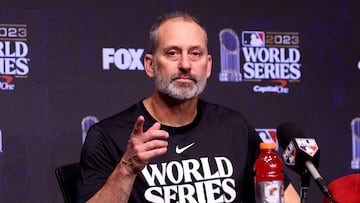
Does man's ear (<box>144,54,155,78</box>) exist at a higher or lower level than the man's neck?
higher

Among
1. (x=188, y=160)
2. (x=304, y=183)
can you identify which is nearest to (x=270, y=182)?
(x=304, y=183)

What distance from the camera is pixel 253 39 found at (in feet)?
12.5

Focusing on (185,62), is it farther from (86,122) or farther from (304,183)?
(86,122)

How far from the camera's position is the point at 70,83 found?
3.55m

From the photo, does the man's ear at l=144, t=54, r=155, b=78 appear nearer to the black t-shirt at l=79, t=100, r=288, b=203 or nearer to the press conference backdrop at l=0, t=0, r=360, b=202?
the black t-shirt at l=79, t=100, r=288, b=203

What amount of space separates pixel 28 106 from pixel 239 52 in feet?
Result: 3.96

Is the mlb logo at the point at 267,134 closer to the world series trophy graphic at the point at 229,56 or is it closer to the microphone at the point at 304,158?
the world series trophy graphic at the point at 229,56

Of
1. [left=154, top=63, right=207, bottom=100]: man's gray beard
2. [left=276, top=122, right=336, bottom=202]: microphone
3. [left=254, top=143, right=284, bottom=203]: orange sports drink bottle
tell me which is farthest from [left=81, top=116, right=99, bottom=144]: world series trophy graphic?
[left=276, top=122, right=336, bottom=202]: microphone

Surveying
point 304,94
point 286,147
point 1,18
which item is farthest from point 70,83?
point 286,147

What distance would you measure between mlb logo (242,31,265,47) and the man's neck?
4.72 feet

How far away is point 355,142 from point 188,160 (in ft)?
6.16

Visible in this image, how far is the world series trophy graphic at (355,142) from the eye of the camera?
3893 millimetres

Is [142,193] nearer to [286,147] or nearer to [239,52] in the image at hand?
[286,147]

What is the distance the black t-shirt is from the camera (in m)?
2.24
